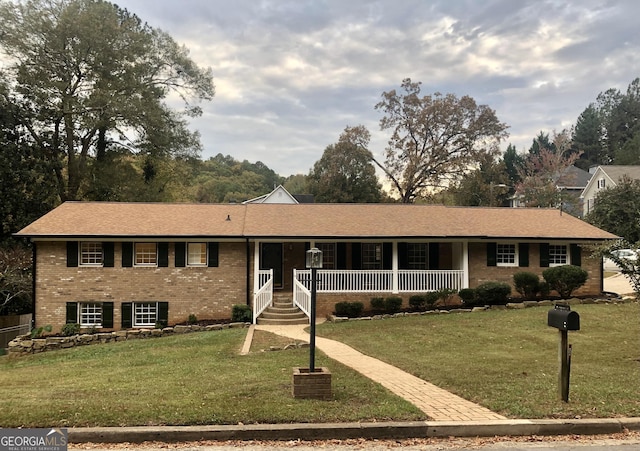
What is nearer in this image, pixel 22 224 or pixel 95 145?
pixel 22 224

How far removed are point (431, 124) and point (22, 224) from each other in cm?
3288

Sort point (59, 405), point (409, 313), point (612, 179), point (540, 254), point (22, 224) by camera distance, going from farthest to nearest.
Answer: point (612, 179) < point (22, 224) < point (540, 254) < point (409, 313) < point (59, 405)

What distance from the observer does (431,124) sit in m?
44.5

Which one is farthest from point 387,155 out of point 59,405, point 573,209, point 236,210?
point 59,405

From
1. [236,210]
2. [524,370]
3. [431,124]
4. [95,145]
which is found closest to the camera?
[524,370]

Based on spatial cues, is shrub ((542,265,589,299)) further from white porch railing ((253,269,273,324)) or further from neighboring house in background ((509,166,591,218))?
neighboring house in background ((509,166,591,218))

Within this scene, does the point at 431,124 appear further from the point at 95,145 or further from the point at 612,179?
the point at 95,145

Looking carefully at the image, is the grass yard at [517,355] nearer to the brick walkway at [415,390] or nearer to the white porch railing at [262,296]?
the brick walkway at [415,390]

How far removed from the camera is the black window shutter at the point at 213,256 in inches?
736

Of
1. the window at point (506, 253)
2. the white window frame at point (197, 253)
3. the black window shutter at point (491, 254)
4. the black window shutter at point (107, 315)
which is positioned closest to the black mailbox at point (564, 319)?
the black window shutter at point (491, 254)

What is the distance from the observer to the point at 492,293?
60.1ft

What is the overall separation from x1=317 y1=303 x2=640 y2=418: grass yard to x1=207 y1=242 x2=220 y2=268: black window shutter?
16.6ft

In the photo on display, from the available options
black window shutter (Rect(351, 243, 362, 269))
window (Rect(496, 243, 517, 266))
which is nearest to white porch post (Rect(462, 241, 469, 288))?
window (Rect(496, 243, 517, 266))

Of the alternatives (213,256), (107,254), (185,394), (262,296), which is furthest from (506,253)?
(185,394)
